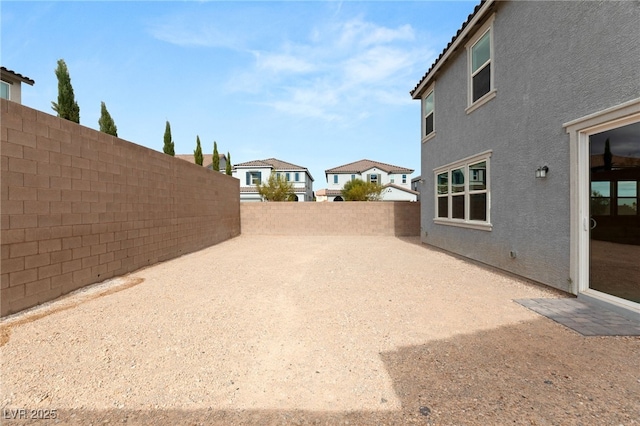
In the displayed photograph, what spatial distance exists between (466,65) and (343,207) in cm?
882

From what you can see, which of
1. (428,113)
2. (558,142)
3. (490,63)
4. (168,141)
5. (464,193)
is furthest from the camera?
(168,141)

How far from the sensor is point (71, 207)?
5.00 meters

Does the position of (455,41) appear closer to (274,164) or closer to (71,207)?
(71,207)

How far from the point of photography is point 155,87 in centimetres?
1067

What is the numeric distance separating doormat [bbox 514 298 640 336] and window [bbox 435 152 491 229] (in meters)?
2.74

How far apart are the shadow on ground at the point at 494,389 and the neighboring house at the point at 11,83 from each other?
620 inches

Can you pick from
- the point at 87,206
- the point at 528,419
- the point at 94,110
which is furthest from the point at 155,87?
the point at 528,419

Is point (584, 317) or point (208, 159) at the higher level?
point (208, 159)

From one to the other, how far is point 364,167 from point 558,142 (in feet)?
111

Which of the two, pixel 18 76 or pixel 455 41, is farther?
pixel 18 76

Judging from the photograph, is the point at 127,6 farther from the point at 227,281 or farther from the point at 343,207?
the point at 343,207

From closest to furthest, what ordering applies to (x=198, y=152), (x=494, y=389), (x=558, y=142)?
Result: (x=494, y=389)
(x=558, y=142)
(x=198, y=152)

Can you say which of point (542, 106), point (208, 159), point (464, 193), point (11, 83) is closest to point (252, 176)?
point (208, 159)

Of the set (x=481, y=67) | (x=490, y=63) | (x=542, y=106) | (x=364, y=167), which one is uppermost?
(x=364, y=167)
